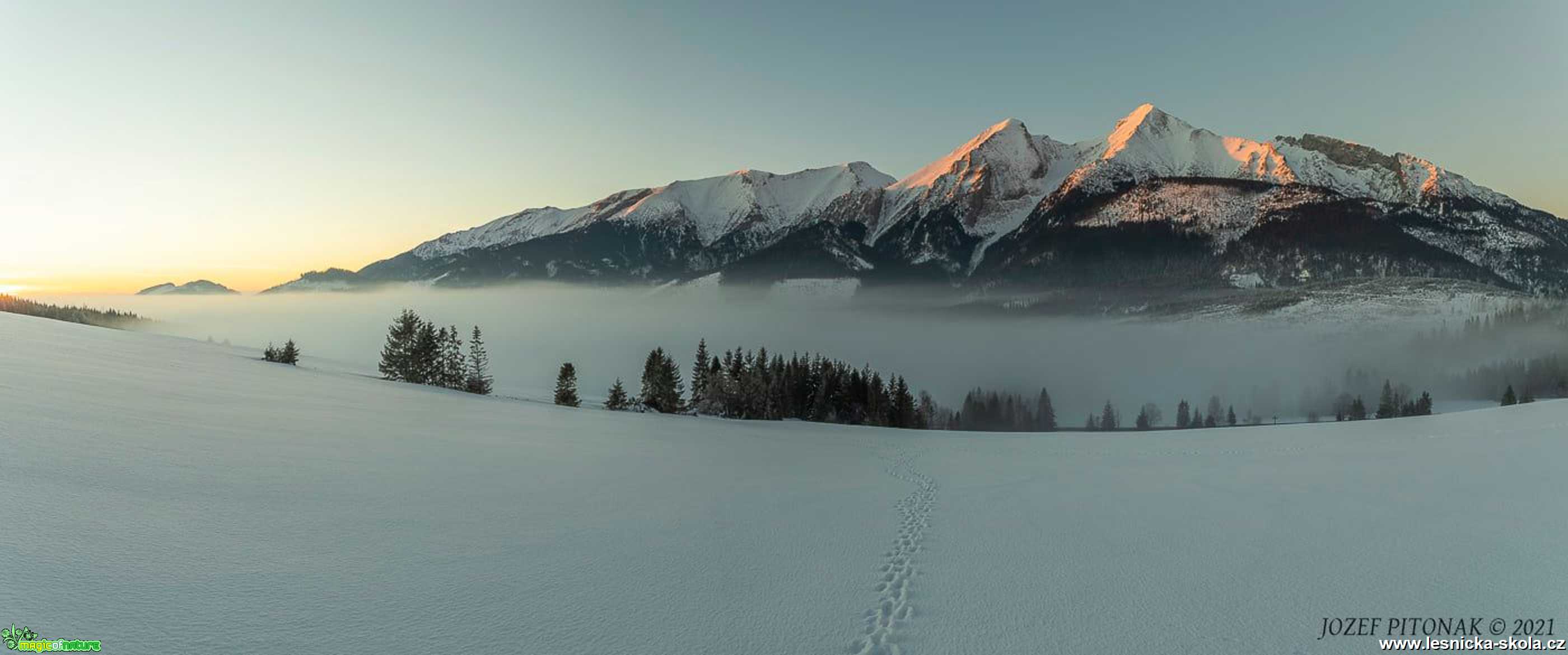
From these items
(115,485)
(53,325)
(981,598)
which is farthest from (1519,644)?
(53,325)

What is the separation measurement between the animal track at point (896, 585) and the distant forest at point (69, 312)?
338ft

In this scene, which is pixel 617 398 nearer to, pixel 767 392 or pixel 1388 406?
pixel 767 392

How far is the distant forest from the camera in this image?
8319 cm

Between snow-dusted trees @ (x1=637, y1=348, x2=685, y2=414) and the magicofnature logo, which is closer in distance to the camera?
the magicofnature logo

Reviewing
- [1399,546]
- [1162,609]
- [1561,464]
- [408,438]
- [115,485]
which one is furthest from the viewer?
[408,438]

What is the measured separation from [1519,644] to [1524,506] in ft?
23.1

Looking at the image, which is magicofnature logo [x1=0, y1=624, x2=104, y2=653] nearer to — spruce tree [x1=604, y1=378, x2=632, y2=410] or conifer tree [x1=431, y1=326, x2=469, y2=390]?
spruce tree [x1=604, y1=378, x2=632, y2=410]

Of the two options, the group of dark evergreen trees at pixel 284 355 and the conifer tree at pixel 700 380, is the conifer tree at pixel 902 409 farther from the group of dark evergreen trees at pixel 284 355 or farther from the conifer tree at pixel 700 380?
the group of dark evergreen trees at pixel 284 355

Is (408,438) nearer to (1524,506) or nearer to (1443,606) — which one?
(1443,606)

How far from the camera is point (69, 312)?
97.4m

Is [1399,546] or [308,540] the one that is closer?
[308,540]

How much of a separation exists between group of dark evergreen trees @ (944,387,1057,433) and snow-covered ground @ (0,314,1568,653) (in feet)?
445

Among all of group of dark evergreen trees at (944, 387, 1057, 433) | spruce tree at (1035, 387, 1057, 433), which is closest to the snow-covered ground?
group of dark evergreen trees at (944, 387, 1057, 433)

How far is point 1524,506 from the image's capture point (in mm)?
10836
